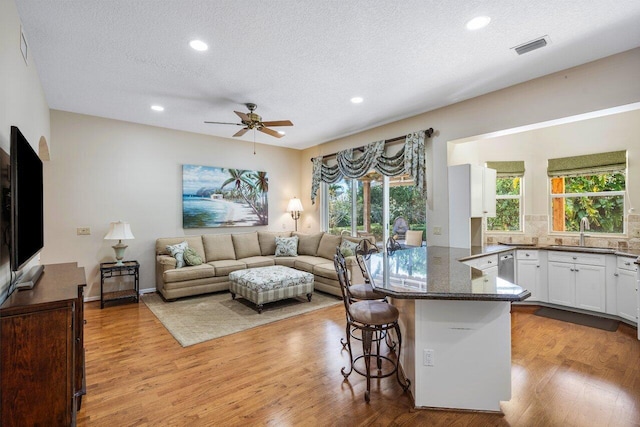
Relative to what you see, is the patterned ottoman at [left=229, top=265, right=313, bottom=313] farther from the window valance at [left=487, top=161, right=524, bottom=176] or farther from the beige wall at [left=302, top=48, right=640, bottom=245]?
the window valance at [left=487, top=161, right=524, bottom=176]

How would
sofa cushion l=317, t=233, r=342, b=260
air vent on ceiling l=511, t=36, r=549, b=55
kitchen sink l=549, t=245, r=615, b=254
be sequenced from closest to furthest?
air vent on ceiling l=511, t=36, r=549, b=55, kitchen sink l=549, t=245, r=615, b=254, sofa cushion l=317, t=233, r=342, b=260

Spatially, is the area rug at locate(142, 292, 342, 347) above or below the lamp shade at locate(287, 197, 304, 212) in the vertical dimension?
below

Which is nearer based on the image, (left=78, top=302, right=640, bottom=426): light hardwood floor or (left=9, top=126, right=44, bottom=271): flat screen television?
(left=9, top=126, right=44, bottom=271): flat screen television

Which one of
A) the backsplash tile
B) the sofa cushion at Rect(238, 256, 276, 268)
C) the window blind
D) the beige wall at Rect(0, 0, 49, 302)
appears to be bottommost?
the sofa cushion at Rect(238, 256, 276, 268)

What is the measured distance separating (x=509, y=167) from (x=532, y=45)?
8.33 ft

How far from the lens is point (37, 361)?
1.59 meters

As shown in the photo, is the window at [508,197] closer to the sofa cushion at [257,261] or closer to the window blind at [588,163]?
the window blind at [588,163]

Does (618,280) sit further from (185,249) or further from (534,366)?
(185,249)

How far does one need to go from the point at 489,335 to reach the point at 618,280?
2.91 m

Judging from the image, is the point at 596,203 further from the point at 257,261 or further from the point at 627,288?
the point at 257,261

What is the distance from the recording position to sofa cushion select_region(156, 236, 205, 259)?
5.15 meters

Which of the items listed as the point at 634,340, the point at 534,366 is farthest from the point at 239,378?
the point at 634,340

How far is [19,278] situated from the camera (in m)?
2.22

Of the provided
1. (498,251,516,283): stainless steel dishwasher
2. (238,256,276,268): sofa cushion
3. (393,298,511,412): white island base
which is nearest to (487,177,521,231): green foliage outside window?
(498,251,516,283): stainless steel dishwasher
